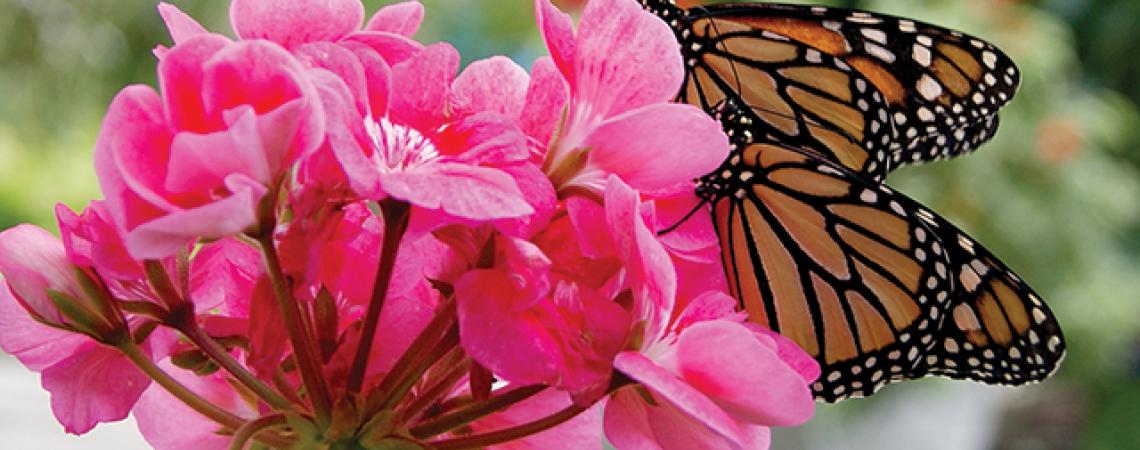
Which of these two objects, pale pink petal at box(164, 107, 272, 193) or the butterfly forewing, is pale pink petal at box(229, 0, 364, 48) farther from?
the butterfly forewing

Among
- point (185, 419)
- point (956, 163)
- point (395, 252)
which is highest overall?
point (395, 252)

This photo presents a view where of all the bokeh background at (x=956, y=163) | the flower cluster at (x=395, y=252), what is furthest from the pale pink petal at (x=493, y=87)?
the bokeh background at (x=956, y=163)

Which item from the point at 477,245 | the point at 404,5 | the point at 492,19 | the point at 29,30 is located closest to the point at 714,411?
the point at 477,245

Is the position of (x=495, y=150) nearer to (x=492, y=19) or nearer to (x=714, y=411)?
(x=714, y=411)

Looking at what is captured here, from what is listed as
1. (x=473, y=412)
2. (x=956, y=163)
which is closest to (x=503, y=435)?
(x=473, y=412)

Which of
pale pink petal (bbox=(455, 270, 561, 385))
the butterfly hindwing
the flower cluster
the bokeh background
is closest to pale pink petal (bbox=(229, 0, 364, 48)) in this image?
the flower cluster

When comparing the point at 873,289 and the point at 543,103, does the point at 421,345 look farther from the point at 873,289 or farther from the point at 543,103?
the point at 873,289

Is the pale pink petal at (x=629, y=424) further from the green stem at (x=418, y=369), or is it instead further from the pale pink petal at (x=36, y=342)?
the pale pink petal at (x=36, y=342)
